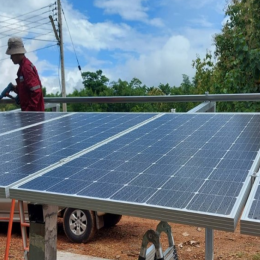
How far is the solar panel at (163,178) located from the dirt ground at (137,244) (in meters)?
3.56

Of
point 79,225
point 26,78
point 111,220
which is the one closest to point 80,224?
point 79,225

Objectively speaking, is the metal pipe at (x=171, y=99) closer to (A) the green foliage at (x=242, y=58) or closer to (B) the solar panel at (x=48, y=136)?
(B) the solar panel at (x=48, y=136)

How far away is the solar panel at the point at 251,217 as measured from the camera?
2066 mm

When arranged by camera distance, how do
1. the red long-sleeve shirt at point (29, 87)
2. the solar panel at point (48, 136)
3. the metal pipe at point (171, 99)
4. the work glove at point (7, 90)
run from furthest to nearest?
1. the work glove at point (7, 90)
2. the red long-sleeve shirt at point (29, 87)
3. the metal pipe at point (171, 99)
4. the solar panel at point (48, 136)

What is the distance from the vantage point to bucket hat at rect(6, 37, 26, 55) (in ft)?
21.6

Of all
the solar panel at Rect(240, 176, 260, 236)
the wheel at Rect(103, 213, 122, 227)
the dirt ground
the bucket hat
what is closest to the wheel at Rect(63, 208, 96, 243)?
the dirt ground

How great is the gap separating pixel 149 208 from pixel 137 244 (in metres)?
5.96

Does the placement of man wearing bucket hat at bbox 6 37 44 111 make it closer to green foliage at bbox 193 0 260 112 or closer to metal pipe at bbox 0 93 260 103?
metal pipe at bbox 0 93 260 103

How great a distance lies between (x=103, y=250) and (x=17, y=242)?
1650 mm

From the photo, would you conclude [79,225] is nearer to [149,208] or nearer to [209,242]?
[209,242]

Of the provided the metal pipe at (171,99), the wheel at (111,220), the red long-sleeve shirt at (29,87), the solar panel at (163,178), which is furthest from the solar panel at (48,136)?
the wheel at (111,220)

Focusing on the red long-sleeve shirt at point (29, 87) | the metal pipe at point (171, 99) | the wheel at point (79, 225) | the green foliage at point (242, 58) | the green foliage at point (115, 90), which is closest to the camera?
the metal pipe at point (171, 99)

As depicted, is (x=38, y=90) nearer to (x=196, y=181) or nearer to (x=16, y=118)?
(x=16, y=118)

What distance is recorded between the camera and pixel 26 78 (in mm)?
6574
